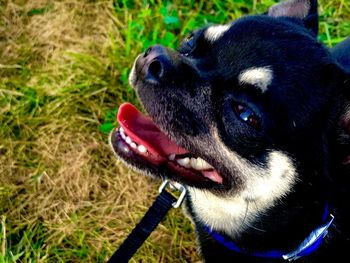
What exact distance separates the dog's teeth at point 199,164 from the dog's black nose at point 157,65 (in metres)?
0.45

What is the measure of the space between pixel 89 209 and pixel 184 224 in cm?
67

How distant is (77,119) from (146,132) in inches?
57.1

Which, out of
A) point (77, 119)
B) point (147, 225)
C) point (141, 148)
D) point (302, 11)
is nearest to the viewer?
point (141, 148)

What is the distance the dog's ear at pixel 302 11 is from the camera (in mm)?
2889

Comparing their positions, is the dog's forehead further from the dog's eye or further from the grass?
the grass

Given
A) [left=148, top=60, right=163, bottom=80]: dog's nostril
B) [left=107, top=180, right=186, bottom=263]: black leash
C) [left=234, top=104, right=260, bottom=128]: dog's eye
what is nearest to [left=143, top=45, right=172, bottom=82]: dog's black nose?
[left=148, top=60, right=163, bottom=80]: dog's nostril

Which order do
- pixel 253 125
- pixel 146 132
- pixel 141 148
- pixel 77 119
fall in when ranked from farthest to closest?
pixel 77 119 → pixel 146 132 → pixel 141 148 → pixel 253 125

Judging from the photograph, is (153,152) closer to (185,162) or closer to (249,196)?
(185,162)

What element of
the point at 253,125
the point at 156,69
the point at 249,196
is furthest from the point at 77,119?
the point at 253,125

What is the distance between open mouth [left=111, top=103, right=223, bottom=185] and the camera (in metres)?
2.51

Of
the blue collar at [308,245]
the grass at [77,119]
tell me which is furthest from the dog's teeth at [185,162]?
the grass at [77,119]

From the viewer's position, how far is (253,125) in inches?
92.7

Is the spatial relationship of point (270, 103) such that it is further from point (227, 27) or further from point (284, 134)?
point (227, 27)

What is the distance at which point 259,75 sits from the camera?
2.31m
